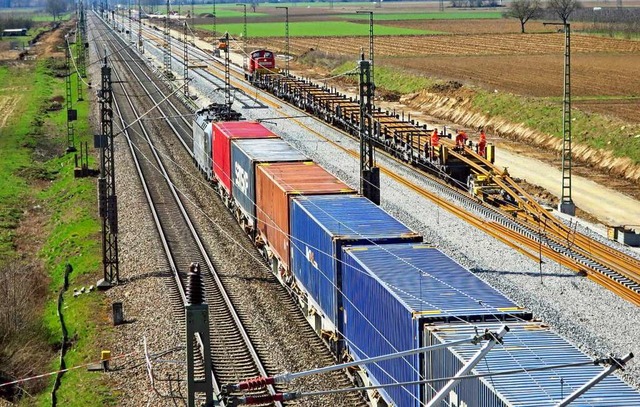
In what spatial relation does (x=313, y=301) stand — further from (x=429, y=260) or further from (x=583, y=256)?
(x=583, y=256)

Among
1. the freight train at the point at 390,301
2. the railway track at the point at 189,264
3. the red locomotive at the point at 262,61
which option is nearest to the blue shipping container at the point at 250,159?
the freight train at the point at 390,301

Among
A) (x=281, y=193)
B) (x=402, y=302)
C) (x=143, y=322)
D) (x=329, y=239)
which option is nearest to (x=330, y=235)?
(x=329, y=239)

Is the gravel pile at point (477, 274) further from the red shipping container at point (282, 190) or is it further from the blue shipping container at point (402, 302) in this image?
the blue shipping container at point (402, 302)

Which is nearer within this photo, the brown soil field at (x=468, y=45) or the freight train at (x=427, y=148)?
the freight train at (x=427, y=148)

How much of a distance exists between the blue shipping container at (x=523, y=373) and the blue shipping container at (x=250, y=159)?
62.9 ft

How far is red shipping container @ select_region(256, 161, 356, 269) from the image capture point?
1212 inches

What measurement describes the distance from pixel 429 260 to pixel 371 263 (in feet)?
4.56

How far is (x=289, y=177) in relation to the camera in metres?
33.0

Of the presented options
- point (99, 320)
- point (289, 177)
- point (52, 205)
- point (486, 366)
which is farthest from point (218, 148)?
point (486, 366)

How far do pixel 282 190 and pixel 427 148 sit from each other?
2072 cm

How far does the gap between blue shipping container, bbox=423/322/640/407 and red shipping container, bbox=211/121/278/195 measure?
25.8 m

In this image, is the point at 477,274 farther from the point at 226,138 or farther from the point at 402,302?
the point at 402,302

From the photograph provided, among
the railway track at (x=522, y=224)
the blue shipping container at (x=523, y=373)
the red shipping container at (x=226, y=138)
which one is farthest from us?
the red shipping container at (x=226, y=138)

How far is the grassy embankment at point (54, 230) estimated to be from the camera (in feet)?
89.7
